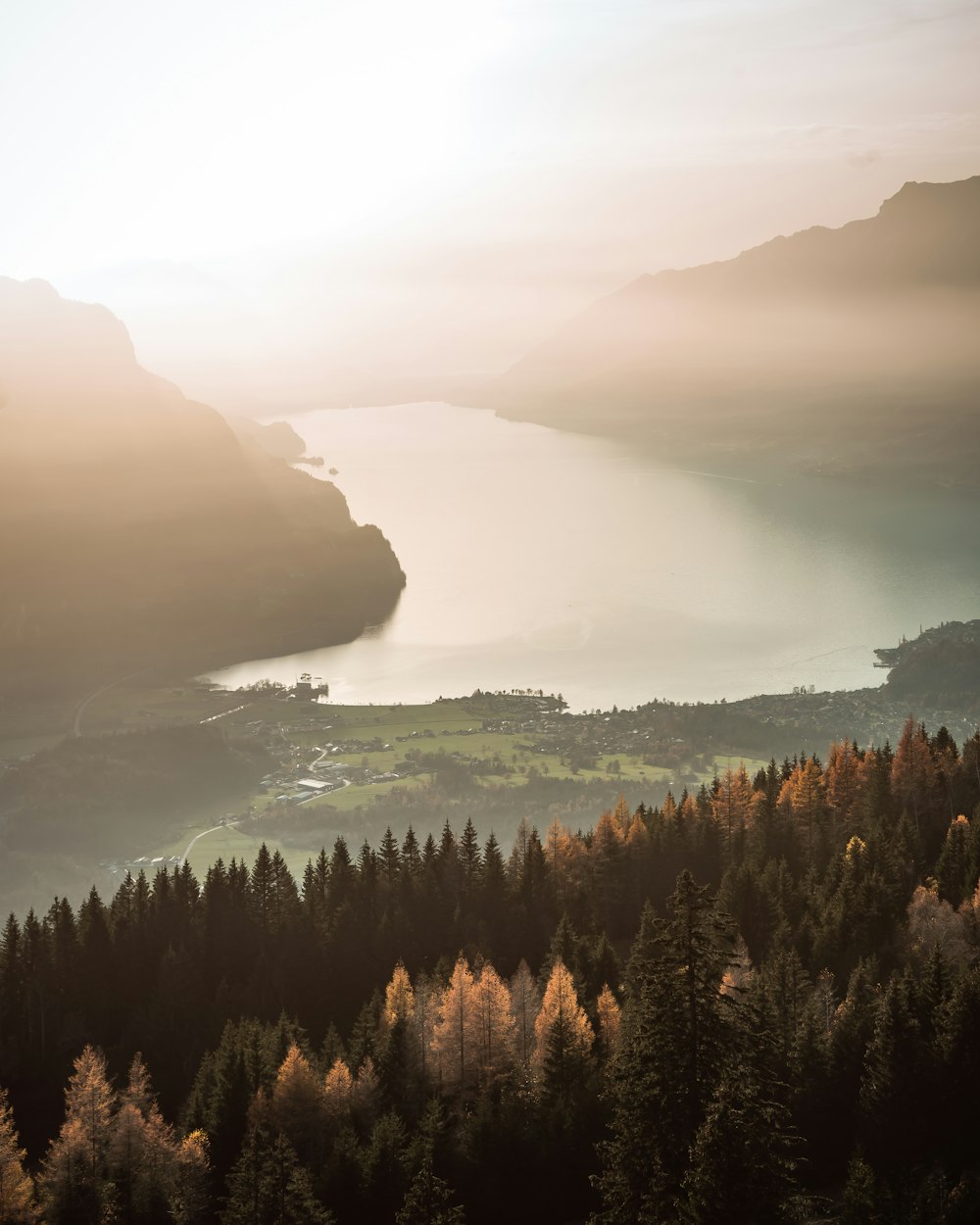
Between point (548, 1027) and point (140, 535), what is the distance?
5500 inches

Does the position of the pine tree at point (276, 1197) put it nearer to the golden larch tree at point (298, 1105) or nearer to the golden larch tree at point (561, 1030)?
the golden larch tree at point (298, 1105)

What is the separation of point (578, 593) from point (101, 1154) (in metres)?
140

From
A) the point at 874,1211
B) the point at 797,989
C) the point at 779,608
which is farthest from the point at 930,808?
the point at 779,608

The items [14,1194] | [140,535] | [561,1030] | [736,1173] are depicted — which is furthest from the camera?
[140,535]

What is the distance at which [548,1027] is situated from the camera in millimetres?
31766

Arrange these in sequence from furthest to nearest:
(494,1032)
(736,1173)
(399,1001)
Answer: (399,1001)
(494,1032)
(736,1173)

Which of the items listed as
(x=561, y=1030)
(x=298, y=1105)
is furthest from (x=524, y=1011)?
(x=298, y=1105)

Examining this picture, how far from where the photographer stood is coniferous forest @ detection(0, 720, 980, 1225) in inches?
838

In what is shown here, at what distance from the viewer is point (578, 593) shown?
16662 cm

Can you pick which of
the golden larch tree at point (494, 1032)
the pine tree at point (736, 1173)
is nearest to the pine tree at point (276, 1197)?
the golden larch tree at point (494, 1032)

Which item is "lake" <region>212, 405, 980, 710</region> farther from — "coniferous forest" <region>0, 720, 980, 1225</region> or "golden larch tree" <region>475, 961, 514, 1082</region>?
"golden larch tree" <region>475, 961, 514, 1082</region>

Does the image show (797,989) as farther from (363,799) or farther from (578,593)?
(578,593)

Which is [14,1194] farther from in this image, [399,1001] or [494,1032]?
[399,1001]

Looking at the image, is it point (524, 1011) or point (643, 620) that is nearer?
point (524, 1011)
